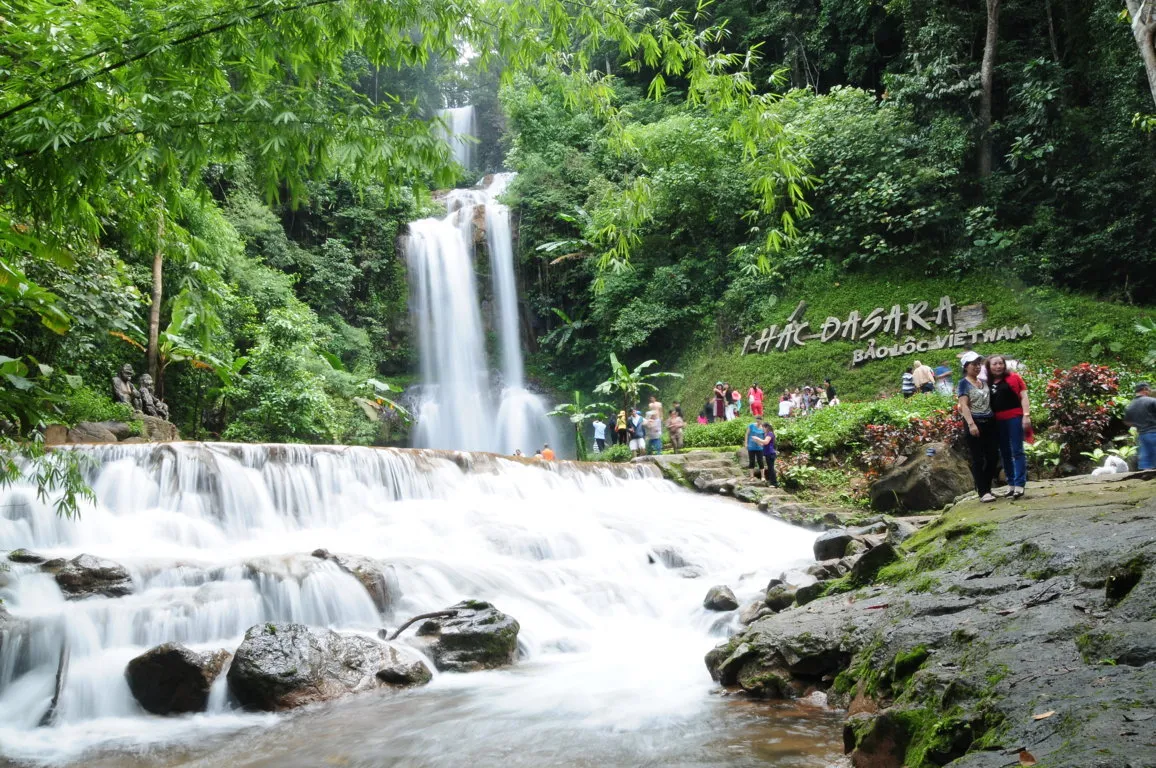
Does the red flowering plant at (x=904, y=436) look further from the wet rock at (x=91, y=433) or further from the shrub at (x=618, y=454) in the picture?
the wet rock at (x=91, y=433)

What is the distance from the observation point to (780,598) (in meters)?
7.26

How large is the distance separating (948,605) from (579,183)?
28634 millimetres

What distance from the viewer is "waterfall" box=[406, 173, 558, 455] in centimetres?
2823

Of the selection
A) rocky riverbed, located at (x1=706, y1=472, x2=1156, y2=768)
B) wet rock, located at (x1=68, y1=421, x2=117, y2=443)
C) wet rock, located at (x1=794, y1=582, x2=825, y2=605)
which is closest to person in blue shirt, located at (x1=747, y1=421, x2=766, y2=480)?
rocky riverbed, located at (x1=706, y1=472, x2=1156, y2=768)

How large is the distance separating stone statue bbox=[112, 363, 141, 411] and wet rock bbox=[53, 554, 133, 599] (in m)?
10.1

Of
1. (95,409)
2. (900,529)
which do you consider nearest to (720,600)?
(900,529)

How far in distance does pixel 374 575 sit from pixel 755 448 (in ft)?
34.4

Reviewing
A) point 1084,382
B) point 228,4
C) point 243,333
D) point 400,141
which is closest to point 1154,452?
point 1084,382

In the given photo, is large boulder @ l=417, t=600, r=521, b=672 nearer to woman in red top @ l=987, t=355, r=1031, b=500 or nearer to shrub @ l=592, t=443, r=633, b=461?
woman in red top @ l=987, t=355, r=1031, b=500

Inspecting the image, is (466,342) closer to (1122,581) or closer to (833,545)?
(833,545)

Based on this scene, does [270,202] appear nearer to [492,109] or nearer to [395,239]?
[395,239]

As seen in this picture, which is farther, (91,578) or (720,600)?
(720,600)

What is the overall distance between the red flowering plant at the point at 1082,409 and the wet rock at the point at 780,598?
8175 millimetres

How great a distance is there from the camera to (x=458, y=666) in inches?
266
